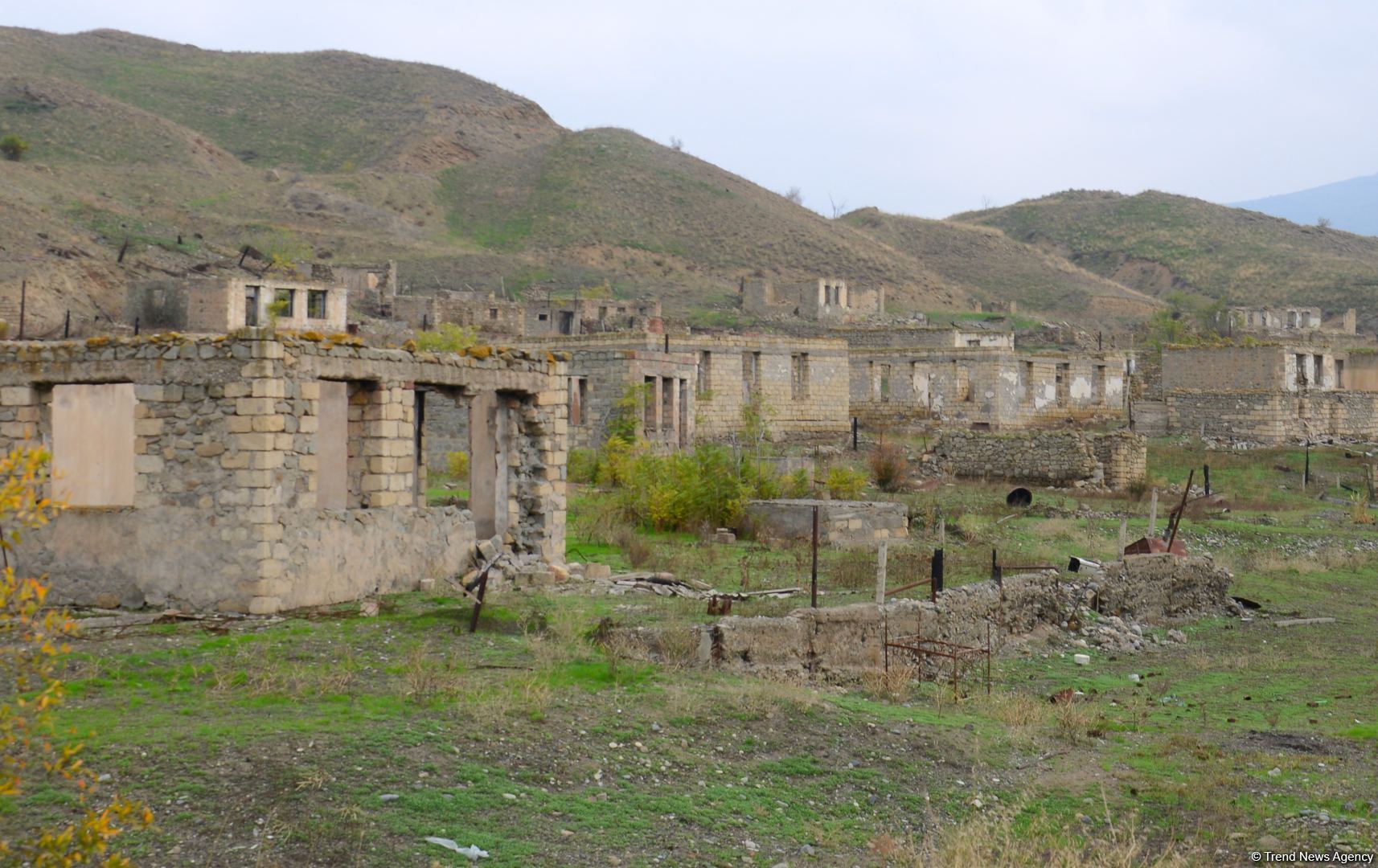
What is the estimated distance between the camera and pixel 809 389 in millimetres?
36250

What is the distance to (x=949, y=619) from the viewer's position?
12.9 meters

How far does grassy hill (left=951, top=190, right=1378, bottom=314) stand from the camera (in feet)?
276

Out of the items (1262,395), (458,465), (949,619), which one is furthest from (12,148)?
(949,619)

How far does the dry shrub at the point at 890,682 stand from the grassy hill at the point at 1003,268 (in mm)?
69384

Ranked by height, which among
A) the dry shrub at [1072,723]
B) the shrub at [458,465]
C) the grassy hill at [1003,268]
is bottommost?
the dry shrub at [1072,723]

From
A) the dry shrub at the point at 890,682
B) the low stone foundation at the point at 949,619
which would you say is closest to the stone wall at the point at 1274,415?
the low stone foundation at the point at 949,619

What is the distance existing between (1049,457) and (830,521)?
11183 mm

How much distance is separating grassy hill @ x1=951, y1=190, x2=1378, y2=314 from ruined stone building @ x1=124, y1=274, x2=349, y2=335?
55.7 metres

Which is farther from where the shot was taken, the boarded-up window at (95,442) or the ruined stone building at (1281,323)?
the ruined stone building at (1281,323)

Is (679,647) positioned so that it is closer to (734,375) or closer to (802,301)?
(734,375)

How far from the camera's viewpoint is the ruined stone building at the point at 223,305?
38.6m

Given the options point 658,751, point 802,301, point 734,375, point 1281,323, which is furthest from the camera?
point 1281,323

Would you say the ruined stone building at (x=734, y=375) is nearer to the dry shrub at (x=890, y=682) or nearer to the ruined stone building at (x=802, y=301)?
the dry shrub at (x=890, y=682)

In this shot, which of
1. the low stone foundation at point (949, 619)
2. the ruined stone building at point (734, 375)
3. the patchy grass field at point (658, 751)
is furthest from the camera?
the ruined stone building at point (734, 375)
